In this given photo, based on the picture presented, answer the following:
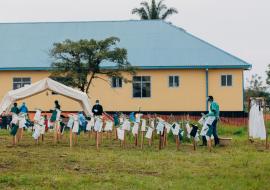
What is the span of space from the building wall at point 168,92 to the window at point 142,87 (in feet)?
0.84

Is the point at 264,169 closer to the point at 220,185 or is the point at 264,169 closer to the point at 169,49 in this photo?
the point at 220,185

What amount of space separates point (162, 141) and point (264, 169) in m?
6.16

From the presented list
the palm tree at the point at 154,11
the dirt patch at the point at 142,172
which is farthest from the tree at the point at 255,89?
the dirt patch at the point at 142,172

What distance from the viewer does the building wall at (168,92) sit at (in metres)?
39.9

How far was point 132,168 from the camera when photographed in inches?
540

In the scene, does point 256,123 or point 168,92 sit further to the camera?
point 168,92

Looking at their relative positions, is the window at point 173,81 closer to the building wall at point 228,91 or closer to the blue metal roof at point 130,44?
the blue metal roof at point 130,44

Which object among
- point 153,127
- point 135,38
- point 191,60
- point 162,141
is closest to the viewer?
point 162,141

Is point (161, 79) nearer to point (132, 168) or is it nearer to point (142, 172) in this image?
point (132, 168)

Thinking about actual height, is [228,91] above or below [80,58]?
below

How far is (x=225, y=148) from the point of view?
1980cm

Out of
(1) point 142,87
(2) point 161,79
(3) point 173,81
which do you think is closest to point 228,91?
(3) point 173,81

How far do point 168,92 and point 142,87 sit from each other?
169 cm

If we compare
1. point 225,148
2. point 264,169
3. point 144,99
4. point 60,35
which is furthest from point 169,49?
point 264,169
